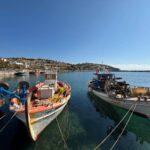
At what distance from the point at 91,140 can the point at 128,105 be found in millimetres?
8185

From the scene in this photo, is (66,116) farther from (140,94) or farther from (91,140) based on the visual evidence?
(140,94)

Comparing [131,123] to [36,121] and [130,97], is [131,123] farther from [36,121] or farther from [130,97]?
[36,121]

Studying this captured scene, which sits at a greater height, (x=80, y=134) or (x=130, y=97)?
(x=130, y=97)

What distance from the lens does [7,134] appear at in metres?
13.9

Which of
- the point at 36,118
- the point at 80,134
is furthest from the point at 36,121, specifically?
the point at 80,134

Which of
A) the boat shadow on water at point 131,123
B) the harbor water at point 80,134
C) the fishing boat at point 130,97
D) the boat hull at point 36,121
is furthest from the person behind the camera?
the fishing boat at point 130,97

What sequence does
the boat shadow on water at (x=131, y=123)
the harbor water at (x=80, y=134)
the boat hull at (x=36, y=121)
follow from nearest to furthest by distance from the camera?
1. the boat hull at (x=36, y=121)
2. the harbor water at (x=80, y=134)
3. the boat shadow on water at (x=131, y=123)

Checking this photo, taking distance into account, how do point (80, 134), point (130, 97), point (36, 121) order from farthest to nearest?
point (130, 97) < point (80, 134) < point (36, 121)

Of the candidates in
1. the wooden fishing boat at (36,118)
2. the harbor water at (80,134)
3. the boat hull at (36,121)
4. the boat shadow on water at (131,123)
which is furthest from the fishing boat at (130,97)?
the boat hull at (36,121)

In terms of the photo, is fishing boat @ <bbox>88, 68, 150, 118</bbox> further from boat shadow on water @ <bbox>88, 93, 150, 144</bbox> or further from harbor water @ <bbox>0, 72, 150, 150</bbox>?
harbor water @ <bbox>0, 72, 150, 150</bbox>

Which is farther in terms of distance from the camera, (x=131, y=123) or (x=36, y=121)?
(x=131, y=123)

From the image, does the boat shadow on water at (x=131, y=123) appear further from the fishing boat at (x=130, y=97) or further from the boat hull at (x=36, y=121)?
the boat hull at (x=36, y=121)

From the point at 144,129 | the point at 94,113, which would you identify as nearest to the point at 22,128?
the point at 94,113

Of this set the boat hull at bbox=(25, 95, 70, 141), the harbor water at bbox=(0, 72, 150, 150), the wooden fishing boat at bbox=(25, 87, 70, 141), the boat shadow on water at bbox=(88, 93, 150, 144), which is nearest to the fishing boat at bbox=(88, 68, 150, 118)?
the boat shadow on water at bbox=(88, 93, 150, 144)
